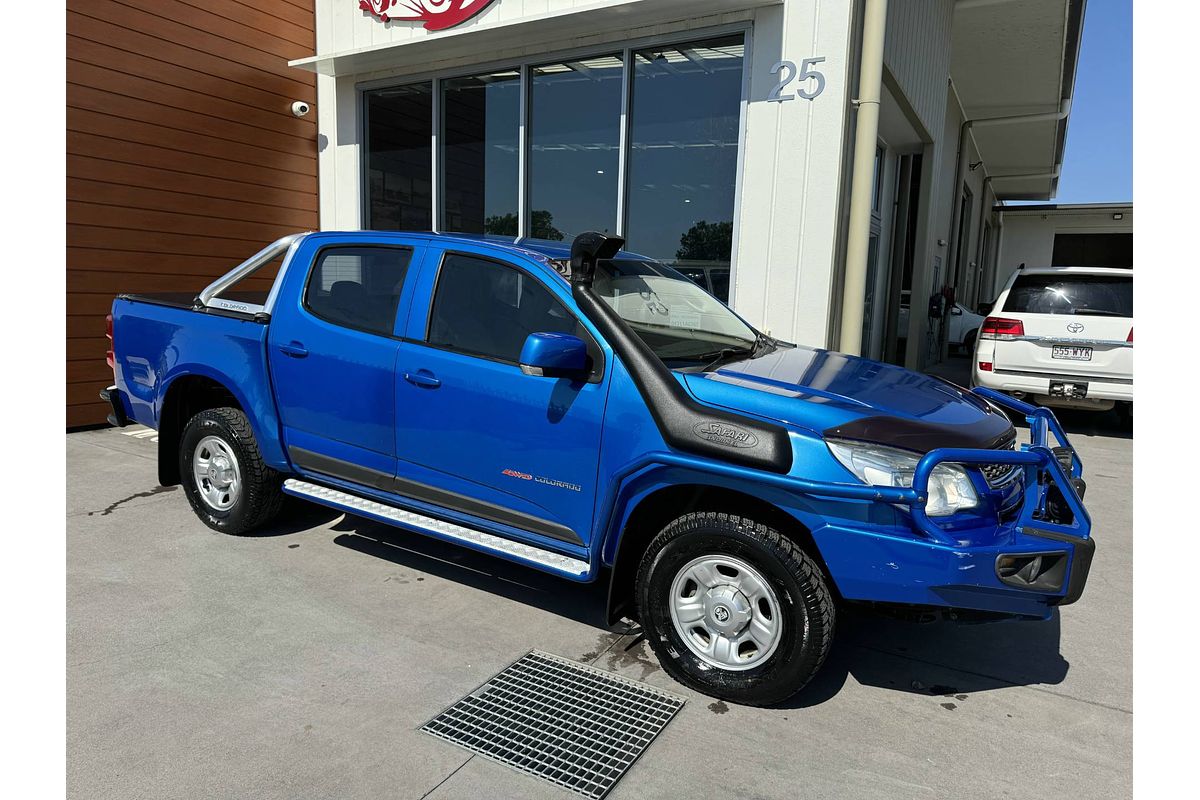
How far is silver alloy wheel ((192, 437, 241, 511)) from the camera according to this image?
474 centimetres

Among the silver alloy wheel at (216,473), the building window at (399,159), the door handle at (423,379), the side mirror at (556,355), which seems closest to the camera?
the side mirror at (556,355)

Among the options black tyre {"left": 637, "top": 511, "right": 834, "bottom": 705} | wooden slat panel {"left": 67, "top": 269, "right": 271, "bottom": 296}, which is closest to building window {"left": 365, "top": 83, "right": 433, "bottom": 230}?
wooden slat panel {"left": 67, "top": 269, "right": 271, "bottom": 296}

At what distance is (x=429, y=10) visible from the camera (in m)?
8.49

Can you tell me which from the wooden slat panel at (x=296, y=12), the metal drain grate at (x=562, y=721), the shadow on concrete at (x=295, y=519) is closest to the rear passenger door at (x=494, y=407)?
the metal drain grate at (x=562, y=721)

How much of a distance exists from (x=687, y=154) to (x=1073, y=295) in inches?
173

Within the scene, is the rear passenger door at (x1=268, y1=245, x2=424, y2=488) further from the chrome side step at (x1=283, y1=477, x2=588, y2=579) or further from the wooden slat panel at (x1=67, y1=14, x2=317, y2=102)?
the wooden slat panel at (x1=67, y1=14, x2=317, y2=102)

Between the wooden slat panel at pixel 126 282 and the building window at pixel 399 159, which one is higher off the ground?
the building window at pixel 399 159

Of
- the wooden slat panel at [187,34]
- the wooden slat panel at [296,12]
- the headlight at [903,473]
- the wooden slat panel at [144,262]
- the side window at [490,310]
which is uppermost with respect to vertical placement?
the wooden slat panel at [296,12]

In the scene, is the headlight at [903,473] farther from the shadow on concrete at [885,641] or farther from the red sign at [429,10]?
the red sign at [429,10]

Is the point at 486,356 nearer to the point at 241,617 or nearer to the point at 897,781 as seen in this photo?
the point at 241,617

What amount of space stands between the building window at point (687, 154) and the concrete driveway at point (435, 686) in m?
4.22

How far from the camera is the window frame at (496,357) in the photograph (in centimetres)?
335
